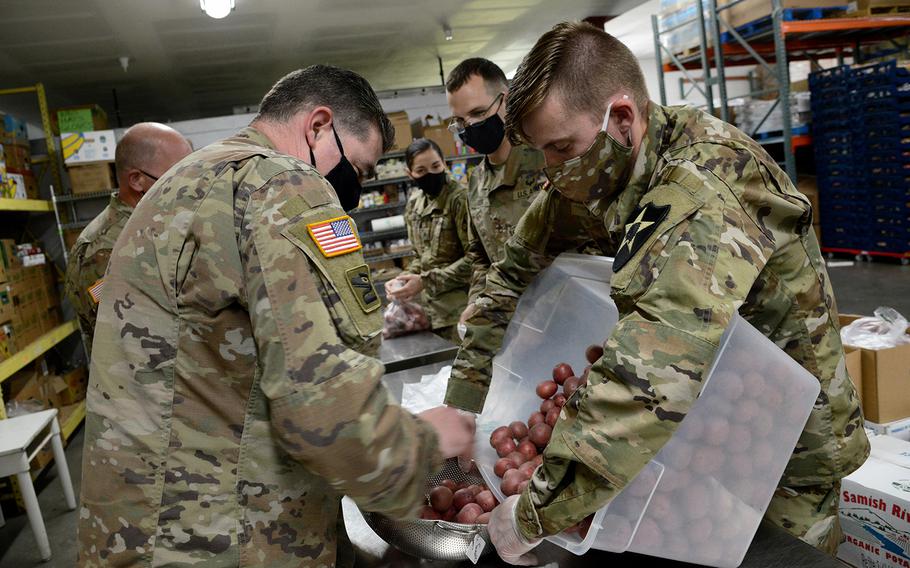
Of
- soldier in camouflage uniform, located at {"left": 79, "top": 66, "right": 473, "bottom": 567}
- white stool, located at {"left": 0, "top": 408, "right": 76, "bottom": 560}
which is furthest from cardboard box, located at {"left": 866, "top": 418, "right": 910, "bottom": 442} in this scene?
white stool, located at {"left": 0, "top": 408, "right": 76, "bottom": 560}

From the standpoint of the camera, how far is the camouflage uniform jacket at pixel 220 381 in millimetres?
946

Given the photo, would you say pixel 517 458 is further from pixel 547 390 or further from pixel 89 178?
pixel 89 178

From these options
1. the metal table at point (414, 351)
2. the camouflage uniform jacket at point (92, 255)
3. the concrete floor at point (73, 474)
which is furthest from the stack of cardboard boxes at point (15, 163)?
the metal table at point (414, 351)

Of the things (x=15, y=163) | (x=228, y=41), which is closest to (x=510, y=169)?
(x=15, y=163)

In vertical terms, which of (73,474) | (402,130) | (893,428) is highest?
(402,130)

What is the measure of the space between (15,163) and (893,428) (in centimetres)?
649

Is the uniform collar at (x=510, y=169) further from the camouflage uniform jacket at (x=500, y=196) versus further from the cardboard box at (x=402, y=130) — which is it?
the cardboard box at (x=402, y=130)

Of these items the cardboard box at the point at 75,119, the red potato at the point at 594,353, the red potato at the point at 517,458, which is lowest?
the red potato at the point at 517,458

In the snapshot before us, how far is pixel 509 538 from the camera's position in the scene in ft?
3.54

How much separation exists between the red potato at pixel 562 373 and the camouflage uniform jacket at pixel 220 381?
0.65 meters

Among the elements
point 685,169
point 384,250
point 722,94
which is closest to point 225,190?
point 685,169

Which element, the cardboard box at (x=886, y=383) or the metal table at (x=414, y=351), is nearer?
the cardboard box at (x=886, y=383)

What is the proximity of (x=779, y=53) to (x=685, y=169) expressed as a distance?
19.2ft

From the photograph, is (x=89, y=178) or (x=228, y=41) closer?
(x=89, y=178)
